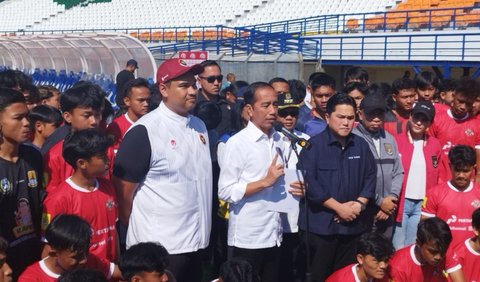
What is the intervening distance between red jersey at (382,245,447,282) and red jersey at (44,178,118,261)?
6.53 ft

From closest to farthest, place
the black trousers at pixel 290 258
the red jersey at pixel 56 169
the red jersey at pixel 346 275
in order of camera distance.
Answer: the red jersey at pixel 56 169 < the red jersey at pixel 346 275 < the black trousers at pixel 290 258

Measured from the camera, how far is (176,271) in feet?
13.8

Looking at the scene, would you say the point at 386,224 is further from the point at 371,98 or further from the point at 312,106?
the point at 312,106

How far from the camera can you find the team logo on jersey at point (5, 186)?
3.75m

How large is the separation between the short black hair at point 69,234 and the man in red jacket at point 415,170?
327 cm

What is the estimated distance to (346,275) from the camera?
180 inches

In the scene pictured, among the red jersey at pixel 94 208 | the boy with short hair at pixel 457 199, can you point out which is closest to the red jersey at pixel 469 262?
the boy with short hair at pixel 457 199

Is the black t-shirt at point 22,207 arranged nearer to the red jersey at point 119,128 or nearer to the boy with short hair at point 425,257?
the red jersey at point 119,128

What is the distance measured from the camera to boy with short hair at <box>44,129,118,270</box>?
12.8 ft

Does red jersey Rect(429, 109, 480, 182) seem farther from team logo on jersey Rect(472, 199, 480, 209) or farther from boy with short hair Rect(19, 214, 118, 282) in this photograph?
boy with short hair Rect(19, 214, 118, 282)

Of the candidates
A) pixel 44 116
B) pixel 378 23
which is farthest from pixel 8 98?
pixel 378 23

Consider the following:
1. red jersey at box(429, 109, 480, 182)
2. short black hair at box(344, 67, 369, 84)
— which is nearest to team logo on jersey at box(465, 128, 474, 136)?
red jersey at box(429, 109, 480, 182)

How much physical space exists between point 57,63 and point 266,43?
6.69 m

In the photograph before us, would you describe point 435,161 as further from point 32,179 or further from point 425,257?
point 32,179
